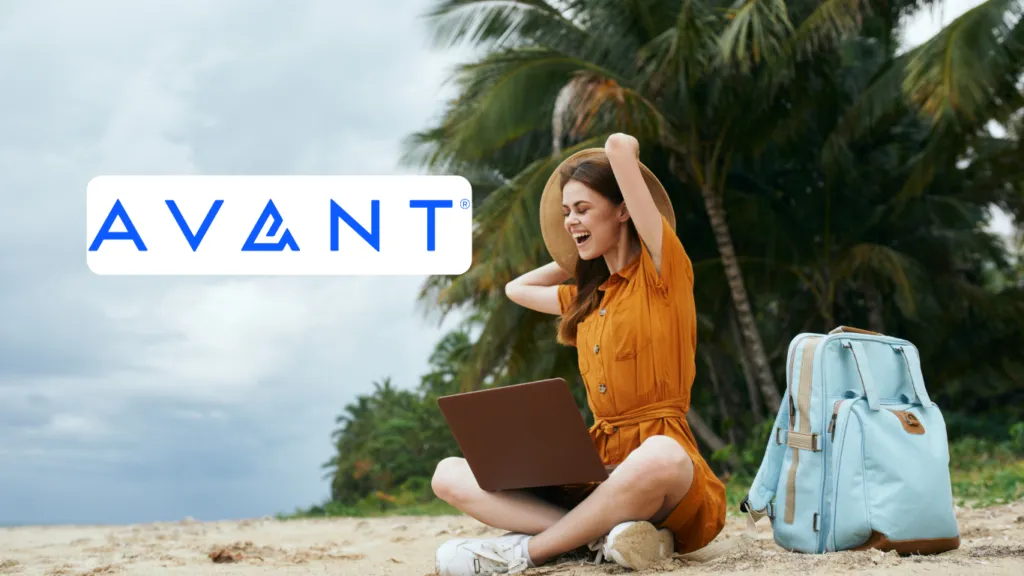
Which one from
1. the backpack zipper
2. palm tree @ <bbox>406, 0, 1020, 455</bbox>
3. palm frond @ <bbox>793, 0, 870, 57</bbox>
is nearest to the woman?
the backpack zipper

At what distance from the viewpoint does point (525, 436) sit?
2828 millimetres

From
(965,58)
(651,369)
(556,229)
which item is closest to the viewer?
(651,369)

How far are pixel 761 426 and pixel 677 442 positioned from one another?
807 centimetres

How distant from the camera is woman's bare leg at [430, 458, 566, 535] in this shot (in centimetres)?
300

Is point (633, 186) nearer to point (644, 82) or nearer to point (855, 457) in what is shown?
point (855, 457)

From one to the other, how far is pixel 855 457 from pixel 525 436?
39.7 inches

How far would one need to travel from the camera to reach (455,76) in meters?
9.76

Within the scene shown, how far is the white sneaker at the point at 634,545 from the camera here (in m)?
2.74

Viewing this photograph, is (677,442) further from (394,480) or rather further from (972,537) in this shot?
(394,480)

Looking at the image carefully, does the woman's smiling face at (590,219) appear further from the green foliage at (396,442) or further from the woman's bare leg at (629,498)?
the green foliage at (396,442)

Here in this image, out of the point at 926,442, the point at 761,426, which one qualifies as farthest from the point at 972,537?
the point at 761,426

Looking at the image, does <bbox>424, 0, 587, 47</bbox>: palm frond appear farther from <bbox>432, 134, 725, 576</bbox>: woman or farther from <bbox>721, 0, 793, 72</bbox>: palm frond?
<bbox>432, 134, 725, 576</bbox>: woman

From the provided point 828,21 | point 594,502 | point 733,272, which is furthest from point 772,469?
point 733,272

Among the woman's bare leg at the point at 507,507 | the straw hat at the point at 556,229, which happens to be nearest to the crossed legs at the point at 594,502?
the woman's bare leg at the point at 507,507
